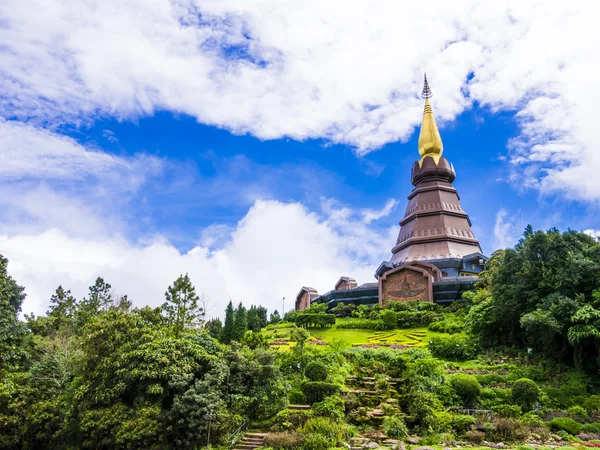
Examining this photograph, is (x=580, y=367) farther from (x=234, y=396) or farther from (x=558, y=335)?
(x=234, y=396)

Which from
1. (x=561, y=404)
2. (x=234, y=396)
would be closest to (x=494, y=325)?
(x=561, y=404)

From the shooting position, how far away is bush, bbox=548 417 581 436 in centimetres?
1551

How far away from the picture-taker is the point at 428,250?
154 feet

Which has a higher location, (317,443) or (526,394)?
(526,394)

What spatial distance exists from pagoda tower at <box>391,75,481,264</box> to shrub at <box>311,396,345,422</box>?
29365mm

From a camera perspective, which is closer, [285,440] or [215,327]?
[285,440]

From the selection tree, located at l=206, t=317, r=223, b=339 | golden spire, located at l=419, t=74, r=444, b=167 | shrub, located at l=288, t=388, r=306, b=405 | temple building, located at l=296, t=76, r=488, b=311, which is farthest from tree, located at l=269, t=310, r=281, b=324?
shrub, located at l=288, t=388, r=306, b=405

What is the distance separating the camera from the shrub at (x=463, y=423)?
15.6 metres

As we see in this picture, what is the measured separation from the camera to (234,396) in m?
17.1

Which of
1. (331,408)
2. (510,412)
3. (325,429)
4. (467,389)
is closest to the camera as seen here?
(325,429)

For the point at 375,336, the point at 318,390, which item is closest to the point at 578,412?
the point at 318,390

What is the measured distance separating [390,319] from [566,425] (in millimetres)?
18728

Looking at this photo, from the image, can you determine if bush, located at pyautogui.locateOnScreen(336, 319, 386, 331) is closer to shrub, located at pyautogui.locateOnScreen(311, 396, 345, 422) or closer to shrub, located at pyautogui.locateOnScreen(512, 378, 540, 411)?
shrub, located at pyautogui.locateOnScreen(512, 378, 540, 411)

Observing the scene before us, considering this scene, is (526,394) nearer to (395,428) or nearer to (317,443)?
(395,428)
